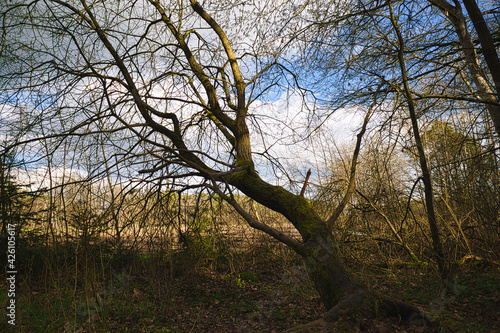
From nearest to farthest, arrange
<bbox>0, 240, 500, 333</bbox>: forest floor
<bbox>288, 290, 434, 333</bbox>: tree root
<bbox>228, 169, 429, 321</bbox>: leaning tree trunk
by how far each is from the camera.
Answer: <bbox>288, 290, 434, 333</bbox>: tree root → <bbox>228, 169, 429, 321</bbox>: leaning tree trunk → <bbox>0, 240, 500, 333</bbox>: forest floor

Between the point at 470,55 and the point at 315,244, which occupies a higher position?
the point at 470,55

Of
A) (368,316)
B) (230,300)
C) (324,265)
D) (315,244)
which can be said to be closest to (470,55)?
(315,244)

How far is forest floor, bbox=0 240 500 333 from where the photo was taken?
328cm

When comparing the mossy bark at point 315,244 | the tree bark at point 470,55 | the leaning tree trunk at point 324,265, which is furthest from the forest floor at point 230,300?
the tree bark at point 470,55

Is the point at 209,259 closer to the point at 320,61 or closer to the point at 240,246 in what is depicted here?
the point at 240,246

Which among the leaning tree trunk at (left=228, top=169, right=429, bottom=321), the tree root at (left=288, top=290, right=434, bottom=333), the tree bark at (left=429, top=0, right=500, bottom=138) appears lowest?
the tree root at (left=288, top=290, right=434, bottom=333)

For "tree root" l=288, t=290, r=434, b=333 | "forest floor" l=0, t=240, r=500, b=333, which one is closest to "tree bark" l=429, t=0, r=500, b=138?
"forest floor" l=0, t=240, r=500, b=333

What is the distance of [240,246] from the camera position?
22.3 ft

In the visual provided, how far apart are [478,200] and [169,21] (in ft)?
18.4

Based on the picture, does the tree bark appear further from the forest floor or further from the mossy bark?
the mossy bark

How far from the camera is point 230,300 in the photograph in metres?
5.20

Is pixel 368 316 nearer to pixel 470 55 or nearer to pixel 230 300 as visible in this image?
pixel 230 300

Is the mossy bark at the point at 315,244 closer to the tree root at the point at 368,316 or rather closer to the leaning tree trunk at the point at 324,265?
the leaning tree trunk at the point at 324,265

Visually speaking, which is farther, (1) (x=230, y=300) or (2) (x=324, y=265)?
(1) (x=230, y=300)
